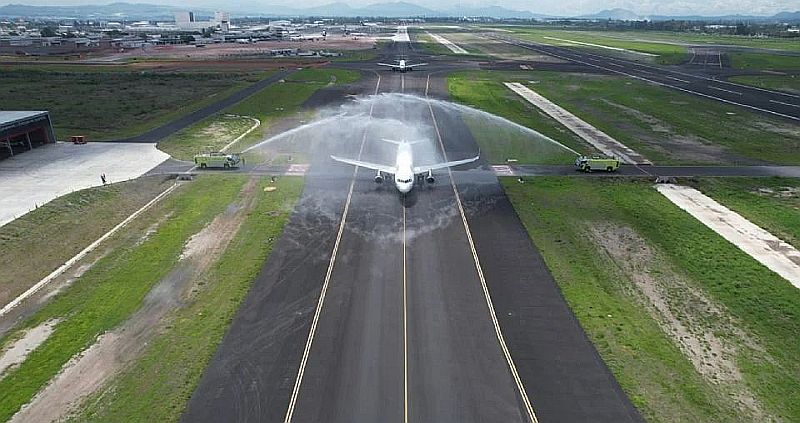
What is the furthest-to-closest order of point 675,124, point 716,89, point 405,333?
point 716,89 → point 675,124 → point 405,333

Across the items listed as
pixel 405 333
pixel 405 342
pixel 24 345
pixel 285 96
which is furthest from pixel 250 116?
pixel 405 342

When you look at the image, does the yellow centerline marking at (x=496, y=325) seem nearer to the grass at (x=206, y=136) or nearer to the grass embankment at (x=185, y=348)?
the grass embankment at (x=185, y=348)

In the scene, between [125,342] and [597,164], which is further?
[597,164]

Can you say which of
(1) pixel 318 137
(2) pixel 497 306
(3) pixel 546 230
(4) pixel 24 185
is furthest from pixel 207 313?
(1) pixel 318 137

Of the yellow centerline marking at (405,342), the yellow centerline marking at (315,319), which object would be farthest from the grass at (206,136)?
the yellow centerline marking at (405,342)

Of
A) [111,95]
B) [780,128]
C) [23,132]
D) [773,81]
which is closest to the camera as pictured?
[23,132]

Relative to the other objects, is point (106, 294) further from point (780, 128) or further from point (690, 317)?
point (780, 128)
